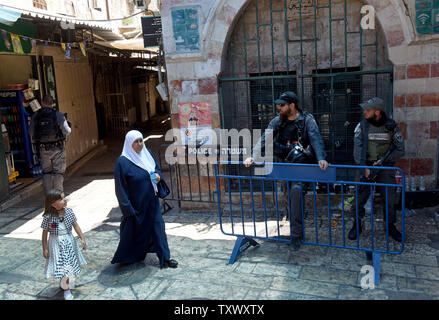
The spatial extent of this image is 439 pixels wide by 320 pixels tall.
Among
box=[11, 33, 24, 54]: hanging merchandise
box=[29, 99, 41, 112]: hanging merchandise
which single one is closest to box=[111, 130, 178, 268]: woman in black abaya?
box=[11, 33, 24, 54]: hanging merchandise

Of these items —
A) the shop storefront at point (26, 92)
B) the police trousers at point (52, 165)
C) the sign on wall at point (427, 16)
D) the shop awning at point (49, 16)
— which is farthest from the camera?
the shop storefront at point (26, 92)

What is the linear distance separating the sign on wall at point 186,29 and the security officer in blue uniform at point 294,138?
86.2 inches

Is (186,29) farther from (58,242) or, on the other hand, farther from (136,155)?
(58,242)

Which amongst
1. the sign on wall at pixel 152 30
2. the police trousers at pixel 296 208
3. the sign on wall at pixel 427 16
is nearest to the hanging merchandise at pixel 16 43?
the sign on wall at pixel 152 30

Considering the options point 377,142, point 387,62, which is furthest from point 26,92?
point 377,142

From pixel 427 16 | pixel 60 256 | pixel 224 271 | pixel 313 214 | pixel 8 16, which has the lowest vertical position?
pixel 224 271

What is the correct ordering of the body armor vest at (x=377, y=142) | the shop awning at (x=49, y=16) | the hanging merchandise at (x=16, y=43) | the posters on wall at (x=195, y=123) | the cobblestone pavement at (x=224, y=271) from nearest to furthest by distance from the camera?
the cobblestone pavement at (x=224, y=271)
the body armor vest at (x=377, y=142)
the posters on wall at (x=195, y=123)
the shop awning at (x=49, y=16)
the hanging merchandise at (x=16, y=43)

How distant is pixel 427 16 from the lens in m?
6.06

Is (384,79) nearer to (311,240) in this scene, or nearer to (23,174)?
(311,240)

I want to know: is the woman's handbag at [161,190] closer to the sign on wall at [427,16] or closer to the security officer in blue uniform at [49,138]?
the security officer in blue uniform at [49,138]

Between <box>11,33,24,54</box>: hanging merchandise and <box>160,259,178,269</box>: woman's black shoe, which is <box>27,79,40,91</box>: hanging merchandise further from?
<box>160,259,178,269</box>: woman's black shoe

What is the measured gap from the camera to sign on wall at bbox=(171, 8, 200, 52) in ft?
22.6

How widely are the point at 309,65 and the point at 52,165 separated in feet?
16.3

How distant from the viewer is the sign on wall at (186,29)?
688cm
